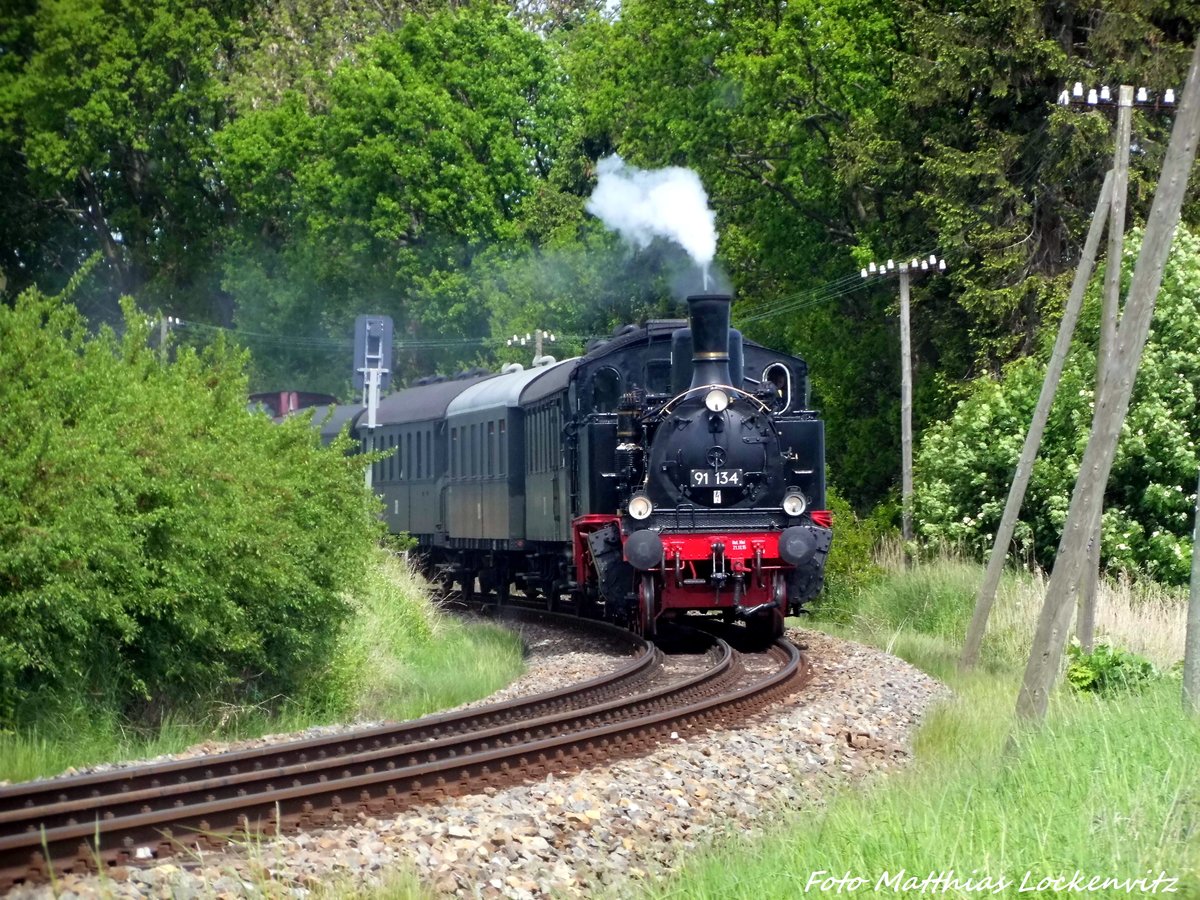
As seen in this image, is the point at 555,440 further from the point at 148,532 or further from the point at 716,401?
the point at 148,532

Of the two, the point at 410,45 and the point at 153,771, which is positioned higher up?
the point at 410,45

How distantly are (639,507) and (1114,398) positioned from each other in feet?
22.3

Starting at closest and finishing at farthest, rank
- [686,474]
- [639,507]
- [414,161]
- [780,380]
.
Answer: [639,507] < [686,474] < [780,380] < [414,161]

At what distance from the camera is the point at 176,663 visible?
11.8 metres

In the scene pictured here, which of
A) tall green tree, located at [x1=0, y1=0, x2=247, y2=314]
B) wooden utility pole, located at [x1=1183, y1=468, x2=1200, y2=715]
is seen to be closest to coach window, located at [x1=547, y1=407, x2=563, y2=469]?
wooden utility pole, located at [x1=1183, y1=468, x2=1200, y2=715]

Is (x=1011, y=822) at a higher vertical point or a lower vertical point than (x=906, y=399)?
lower

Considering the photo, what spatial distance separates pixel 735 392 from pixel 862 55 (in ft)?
65.3

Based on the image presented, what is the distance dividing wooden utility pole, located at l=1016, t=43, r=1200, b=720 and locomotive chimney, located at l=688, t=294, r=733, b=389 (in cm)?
616

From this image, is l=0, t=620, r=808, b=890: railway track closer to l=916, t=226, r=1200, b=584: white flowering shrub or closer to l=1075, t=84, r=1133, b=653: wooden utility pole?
l=1075, t=84, r=1133, b=653: wooden utility pole

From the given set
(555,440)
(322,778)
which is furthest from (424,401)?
(322,778)

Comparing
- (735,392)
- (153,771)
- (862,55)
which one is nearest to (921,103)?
(862,55)

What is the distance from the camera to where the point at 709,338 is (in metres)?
16.2

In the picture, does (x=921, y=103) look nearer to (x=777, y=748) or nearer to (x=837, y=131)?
(x=837, y=131)

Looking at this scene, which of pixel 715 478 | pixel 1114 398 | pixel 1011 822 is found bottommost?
pixel 1011 822
